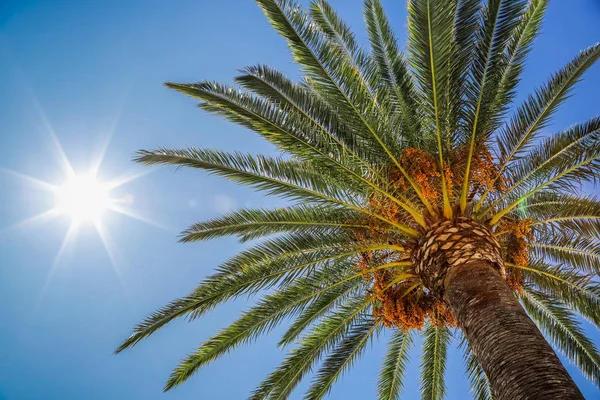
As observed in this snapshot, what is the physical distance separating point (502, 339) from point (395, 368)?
14.6ft

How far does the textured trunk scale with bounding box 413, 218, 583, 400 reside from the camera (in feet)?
13.7

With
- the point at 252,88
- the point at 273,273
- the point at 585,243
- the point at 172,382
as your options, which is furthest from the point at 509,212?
the point at 172,382

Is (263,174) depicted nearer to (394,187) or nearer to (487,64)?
(394,187)

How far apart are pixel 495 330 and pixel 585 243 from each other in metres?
4.30

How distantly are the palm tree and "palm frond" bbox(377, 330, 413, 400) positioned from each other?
0.76 metres

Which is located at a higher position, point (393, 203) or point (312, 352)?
point (393, 203)

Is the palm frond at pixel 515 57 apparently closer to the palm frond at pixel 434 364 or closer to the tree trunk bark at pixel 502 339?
the tree trunk bark at pixel 502 339

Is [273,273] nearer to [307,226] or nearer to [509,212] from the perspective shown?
[307,226]

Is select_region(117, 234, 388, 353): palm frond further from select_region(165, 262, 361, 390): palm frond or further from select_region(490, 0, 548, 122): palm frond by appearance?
select_region(490, 0, 548, 122): palm frond

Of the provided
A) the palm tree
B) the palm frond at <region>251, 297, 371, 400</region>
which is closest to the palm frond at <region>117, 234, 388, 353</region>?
the palm tree

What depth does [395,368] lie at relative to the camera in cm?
877

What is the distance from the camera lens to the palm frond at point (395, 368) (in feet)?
28.6

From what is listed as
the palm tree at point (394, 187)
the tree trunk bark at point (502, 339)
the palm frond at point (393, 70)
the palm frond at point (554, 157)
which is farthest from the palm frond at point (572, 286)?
the palm frond at point (393, 70)

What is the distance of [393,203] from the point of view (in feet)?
23.3
